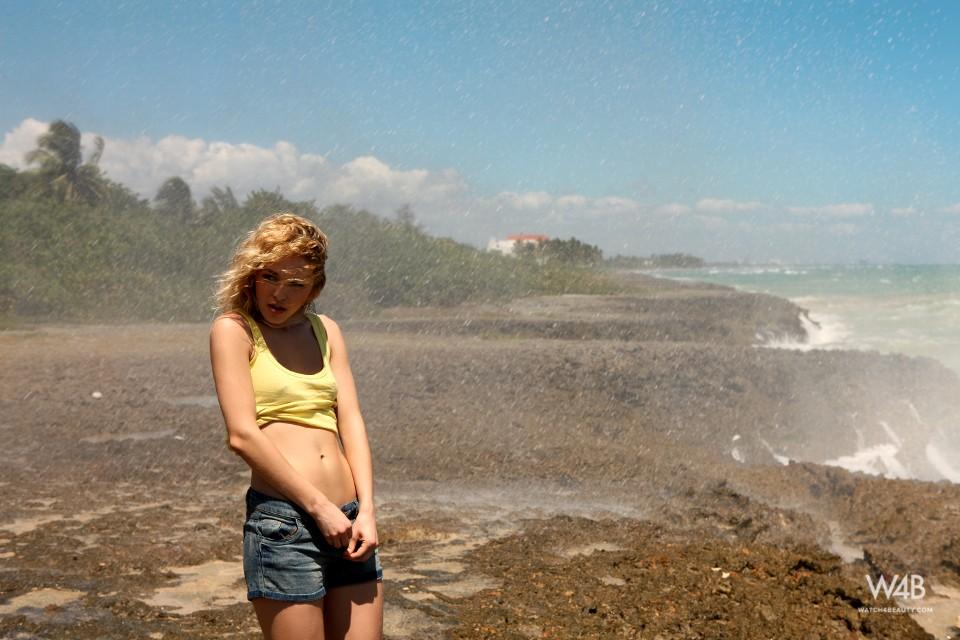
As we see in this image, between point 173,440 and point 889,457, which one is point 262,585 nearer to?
point 173,440

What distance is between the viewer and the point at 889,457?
12570mm

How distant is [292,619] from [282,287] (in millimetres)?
856

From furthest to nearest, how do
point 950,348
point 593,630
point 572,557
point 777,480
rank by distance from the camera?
point 950,348, point 777,480, point 572,557, point 593,630

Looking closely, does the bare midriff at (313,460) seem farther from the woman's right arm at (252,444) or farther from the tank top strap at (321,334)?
the tank top strap at (321,334)

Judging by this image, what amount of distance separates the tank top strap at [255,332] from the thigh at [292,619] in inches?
25.9

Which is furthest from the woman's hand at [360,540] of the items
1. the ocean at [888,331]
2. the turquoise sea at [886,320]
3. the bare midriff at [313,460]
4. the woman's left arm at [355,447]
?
the turquoise sea at [886,320]

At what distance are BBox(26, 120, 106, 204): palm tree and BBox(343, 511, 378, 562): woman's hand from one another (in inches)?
1160

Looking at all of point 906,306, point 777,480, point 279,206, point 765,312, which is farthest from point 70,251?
point 906,306

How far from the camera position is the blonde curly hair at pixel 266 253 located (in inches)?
99.2

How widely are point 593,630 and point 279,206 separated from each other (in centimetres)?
2606

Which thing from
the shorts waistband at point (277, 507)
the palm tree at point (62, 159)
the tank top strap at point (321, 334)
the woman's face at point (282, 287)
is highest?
the palm tree at point (62, 159)

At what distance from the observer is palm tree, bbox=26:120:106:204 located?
96.9ft

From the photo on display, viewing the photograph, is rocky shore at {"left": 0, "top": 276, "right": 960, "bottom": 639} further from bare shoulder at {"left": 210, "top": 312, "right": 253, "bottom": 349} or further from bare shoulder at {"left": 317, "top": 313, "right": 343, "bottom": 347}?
bare shoulder at {"left": 210, "top": 312, "right": 253, "bottom": 349}

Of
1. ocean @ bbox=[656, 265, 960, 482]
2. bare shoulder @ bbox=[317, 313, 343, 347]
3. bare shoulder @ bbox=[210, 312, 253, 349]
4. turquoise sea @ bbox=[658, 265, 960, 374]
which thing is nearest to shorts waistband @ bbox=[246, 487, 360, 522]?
bare shoulder @ bbox=[210, 312, 253, 349]
